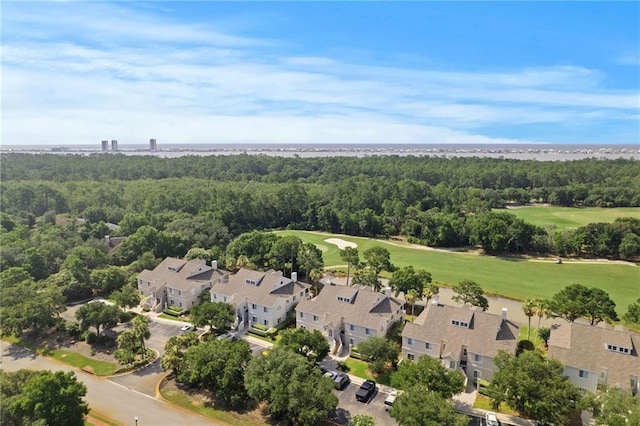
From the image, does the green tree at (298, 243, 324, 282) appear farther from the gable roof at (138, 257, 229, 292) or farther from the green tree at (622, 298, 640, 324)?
the green tree at (622, 298, 640, 324)

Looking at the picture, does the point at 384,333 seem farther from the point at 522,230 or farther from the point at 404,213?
the point at 404,213

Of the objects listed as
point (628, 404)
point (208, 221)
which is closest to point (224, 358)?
point (628, 404)

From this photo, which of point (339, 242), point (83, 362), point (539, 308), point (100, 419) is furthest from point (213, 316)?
point (339, 242)

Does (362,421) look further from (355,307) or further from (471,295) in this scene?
(471,295)

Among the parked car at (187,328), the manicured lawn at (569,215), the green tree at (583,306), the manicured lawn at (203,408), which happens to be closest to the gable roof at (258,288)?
the parked car at (187,328)

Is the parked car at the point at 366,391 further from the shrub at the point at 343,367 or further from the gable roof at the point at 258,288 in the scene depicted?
the gable roof at the point at 258,288

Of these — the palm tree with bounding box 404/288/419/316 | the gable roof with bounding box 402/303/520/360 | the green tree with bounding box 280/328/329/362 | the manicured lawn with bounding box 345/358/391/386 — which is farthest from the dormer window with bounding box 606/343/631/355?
the green tree with bounding box 280/328/329/362

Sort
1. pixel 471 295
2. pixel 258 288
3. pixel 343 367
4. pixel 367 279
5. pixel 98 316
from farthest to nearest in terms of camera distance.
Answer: pixel 367 279 → pixel 258 288 → pixel 471 295 → pixel 98 316 → pixel 343 367
